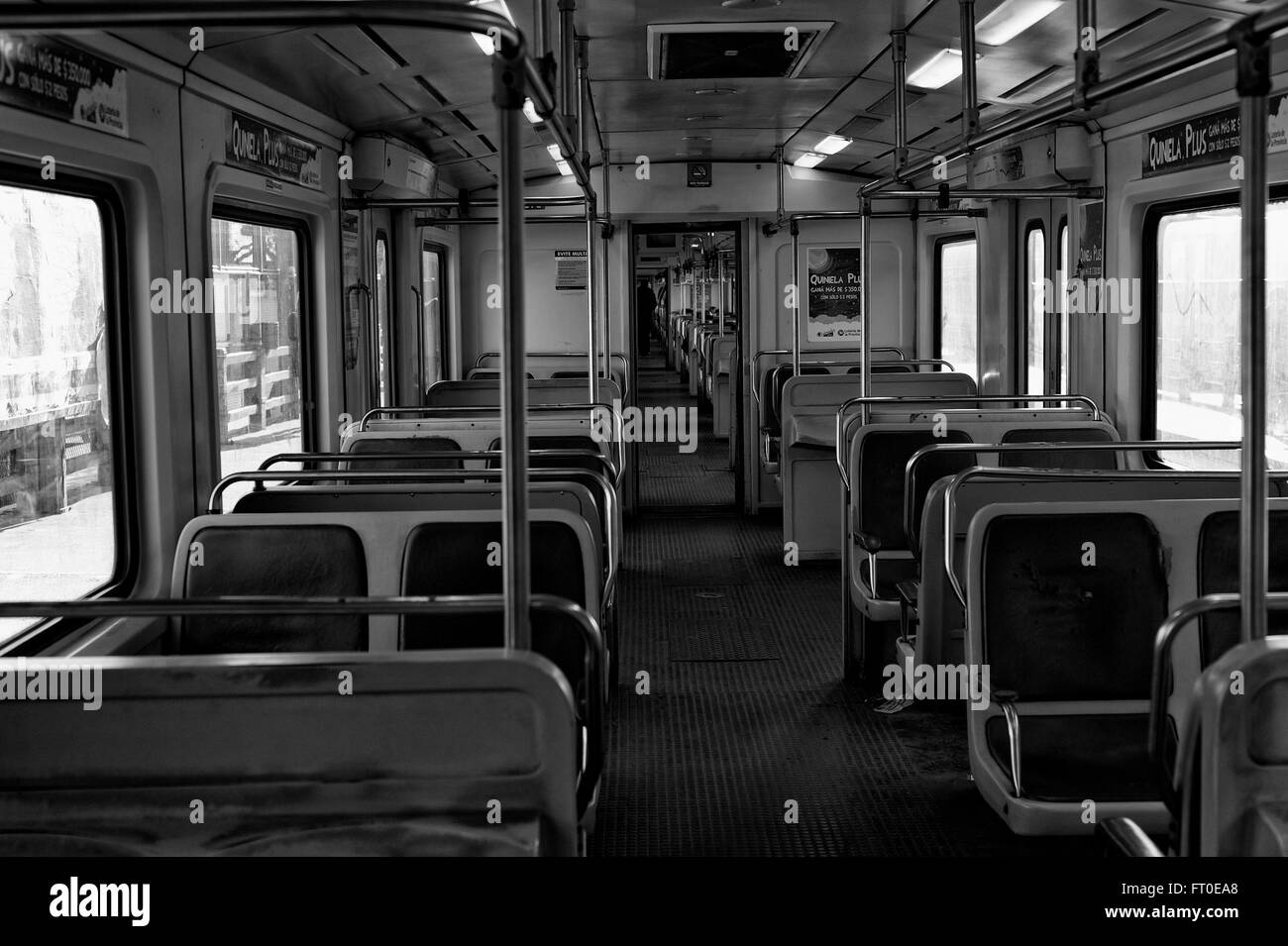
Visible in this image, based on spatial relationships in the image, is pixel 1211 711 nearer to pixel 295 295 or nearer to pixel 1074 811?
pixel 1074 811

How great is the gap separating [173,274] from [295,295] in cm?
209

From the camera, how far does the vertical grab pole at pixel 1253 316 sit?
199 centimetres

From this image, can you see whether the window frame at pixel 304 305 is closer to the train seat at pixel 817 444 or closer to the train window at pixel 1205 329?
the train seat at pixel 817 444

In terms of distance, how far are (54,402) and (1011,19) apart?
11.7ft

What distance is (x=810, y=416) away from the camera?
822cm

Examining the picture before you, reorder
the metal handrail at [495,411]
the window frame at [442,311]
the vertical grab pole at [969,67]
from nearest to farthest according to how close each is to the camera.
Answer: the vertical grab pole at [969,67] < the metal handrail at [495,411] < the window frame at [442,311]

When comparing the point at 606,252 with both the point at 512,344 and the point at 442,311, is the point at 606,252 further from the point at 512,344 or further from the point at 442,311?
the point at 512,344

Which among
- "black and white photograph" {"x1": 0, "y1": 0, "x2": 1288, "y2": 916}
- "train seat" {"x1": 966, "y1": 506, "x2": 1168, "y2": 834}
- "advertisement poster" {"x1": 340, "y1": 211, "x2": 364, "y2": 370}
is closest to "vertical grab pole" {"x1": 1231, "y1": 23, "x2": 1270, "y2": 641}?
"black and white photograph" {"x1": 0, "y1": 0, "x2": 1288, "y2": 916}

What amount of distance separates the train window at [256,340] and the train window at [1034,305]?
4.41m

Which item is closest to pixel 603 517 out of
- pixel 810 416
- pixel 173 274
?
pixel 173 274

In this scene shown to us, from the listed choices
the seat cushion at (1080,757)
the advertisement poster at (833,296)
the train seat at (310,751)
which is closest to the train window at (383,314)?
the advertisement poster at (833,296)

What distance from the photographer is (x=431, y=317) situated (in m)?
9.79

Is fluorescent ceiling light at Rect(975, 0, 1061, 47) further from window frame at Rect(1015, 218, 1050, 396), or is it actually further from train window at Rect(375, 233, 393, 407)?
train window at Rect(375, 233, 393, 407)

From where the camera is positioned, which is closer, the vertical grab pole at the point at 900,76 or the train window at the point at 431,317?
the vertical grab pole at the point at 900,76
